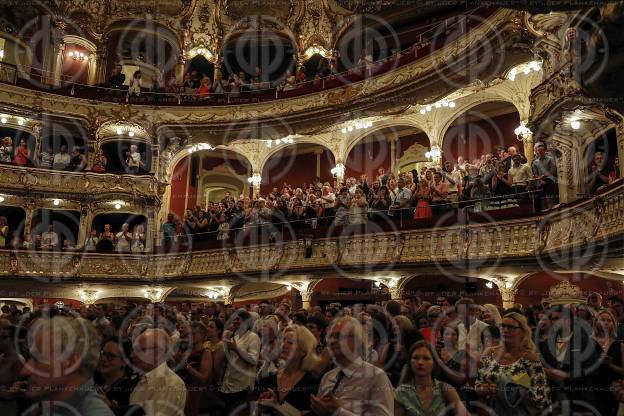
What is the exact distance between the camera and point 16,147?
1681 cm

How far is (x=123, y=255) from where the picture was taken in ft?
51.0

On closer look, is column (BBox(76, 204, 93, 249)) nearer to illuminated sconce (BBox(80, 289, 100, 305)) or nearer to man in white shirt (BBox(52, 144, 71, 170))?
man in white shirt (BBox(52, 144, 71, 170))

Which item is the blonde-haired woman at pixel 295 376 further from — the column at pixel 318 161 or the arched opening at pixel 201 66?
the arched opening at pixel 201 66

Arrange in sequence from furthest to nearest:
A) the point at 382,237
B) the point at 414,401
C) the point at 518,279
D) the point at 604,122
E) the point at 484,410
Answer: the point at 382,237, the point at 518,279, the point at 604,122, the point at 484,410, the point at 414,401

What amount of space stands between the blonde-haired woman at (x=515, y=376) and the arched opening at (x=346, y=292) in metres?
9.44

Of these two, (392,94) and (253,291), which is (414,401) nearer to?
(392,94)

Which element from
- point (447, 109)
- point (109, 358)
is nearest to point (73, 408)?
point (109, 358)

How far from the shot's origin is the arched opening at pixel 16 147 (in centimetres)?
1595

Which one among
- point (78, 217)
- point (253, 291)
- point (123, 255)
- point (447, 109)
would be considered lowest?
Answer: point (253, 291)

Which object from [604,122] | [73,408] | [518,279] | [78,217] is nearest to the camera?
[73,408]

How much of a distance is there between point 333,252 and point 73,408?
1000 centimetres

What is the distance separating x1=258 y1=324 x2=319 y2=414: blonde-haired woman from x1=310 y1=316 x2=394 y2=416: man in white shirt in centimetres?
29

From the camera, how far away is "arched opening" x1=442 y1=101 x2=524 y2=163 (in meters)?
14.3

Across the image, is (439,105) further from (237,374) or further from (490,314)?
(237,374)
